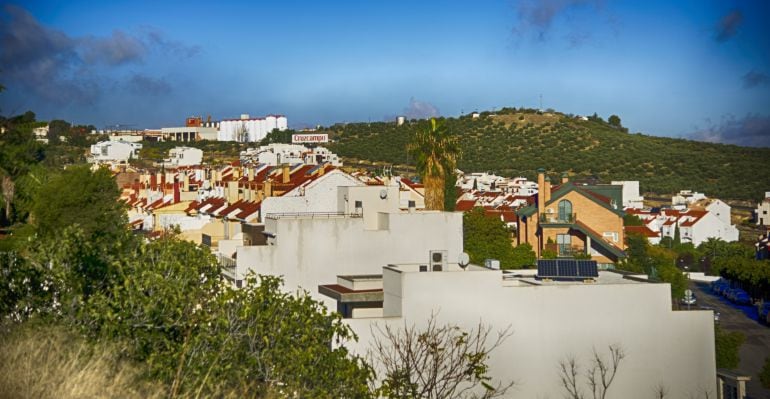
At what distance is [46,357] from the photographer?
10.3 meters

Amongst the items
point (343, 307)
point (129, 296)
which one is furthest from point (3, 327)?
point (343, 307)

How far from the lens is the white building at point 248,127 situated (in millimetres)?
185375

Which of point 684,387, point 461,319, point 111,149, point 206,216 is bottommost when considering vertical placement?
point 684,387

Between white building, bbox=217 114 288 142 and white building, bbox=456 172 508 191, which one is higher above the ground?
white building, bbox=217 114 288 142

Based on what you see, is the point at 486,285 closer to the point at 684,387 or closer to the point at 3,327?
the point at 684,387

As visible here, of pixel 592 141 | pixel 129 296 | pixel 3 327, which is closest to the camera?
pixel 3 327

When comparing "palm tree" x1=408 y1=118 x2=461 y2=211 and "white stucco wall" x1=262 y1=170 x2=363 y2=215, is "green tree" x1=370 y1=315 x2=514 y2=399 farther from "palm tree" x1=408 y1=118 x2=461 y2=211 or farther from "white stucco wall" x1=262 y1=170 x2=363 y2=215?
"palm tree" x1=408 y1=118 x2=461 y2=211

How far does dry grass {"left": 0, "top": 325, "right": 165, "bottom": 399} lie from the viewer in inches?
356

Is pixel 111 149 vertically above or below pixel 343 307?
above

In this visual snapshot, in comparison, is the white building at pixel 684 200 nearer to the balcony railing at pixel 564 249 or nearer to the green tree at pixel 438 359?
the balcony railing at pixel 564 249

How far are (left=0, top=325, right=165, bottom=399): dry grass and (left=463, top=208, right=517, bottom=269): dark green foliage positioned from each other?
144 ft

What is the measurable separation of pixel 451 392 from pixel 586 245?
142 feet

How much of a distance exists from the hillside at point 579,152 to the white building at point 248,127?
61.2 feet

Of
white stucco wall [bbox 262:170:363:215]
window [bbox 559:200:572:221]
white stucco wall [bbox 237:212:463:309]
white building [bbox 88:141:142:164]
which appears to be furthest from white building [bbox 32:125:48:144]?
window [bbox 559:200:572:221]
